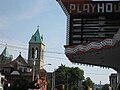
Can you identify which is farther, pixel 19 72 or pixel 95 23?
pixel 19 72

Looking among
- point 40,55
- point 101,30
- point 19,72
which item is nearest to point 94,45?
point 101,30

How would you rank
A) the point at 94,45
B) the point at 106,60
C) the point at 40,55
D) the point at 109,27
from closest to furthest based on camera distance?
1. the point at 94,45
2. the point at 109,27
3. the point at 106,60
4. the point at 40,55

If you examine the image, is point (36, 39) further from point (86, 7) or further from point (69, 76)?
point (86, 7)

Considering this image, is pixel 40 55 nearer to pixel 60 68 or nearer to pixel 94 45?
pixel 60 68

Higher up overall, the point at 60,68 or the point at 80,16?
the point at 80,16

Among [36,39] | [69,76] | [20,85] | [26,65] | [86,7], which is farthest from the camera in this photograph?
[36,39]

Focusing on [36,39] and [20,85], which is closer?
[20,85]

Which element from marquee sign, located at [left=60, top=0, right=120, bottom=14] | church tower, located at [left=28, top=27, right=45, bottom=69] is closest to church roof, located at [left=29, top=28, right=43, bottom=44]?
church tower, located at [left=28, top=27, right=45, bottom=69]

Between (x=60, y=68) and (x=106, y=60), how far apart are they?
8621 cm

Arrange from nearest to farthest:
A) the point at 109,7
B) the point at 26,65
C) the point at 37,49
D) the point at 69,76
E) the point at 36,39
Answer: the point at 109,7, the point at 69,76, the point at 26,65, the point at 37,49, the point at 36,39

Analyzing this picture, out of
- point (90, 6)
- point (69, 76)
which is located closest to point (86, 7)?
point (90, 6)

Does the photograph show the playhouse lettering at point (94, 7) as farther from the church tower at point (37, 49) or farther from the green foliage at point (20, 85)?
the church tower at point (37, 49)

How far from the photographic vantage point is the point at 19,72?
405 feet

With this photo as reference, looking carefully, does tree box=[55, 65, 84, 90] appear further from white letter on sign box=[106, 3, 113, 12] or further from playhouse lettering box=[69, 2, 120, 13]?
white letter on sign box=[106, 3, 113, 12]
